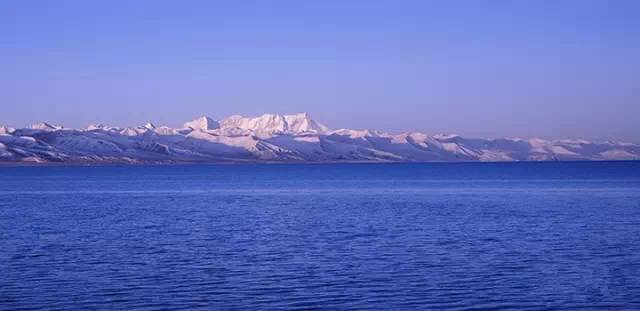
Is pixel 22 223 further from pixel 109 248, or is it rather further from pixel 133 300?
pixel 133 300

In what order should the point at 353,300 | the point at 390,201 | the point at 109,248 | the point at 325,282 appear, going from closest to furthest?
1. the point at 353,300
2. the point at 325,282
3. the point at 109,248
4. the point at 390,201

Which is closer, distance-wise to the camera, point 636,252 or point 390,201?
point 636,252

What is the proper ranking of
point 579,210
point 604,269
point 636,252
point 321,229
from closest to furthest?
1. point 604,269
2. point 636,252
3. point 321,229
4. point 579,210

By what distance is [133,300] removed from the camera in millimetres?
19891

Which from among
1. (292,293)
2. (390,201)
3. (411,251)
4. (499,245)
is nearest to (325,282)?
(292,293)

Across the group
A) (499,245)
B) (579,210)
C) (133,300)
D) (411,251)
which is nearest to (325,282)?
(133,300)

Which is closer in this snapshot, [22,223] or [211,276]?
[211,276]

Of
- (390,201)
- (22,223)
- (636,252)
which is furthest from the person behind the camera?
(390,201)

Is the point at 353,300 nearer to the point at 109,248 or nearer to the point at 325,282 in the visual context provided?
the point at 325,282

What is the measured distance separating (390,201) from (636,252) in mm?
33371

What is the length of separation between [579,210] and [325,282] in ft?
96.5

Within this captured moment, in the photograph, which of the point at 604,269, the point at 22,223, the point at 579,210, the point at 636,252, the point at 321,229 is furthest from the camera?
the point at 579,210

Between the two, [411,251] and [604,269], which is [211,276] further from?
[604,269]

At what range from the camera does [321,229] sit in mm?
36938
